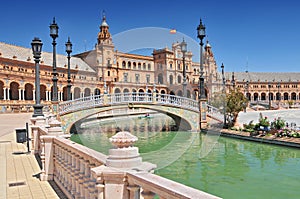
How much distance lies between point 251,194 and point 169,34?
599 cm

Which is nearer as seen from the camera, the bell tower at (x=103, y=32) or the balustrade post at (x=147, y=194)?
the balustrade post at (x=147, y=194)

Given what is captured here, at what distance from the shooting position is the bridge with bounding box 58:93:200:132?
1947 centimetres

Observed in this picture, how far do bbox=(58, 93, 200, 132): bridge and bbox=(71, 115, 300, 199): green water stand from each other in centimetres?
323

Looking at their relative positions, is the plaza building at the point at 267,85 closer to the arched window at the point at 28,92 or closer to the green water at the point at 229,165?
the arched window at the point at 28,92

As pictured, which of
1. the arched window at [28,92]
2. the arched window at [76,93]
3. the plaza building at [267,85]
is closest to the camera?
the arched window at [28,92]

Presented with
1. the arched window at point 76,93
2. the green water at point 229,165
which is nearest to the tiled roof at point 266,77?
the arched window at point 76,93

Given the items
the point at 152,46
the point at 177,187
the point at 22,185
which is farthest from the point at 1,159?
the point at 177,187

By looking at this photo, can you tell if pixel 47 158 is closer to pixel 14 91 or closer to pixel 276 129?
pixel 276 129

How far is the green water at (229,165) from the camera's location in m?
9.05

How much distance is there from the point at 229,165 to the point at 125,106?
35.1 ft

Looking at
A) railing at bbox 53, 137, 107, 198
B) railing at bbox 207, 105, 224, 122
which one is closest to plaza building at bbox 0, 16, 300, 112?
railing at bbox 207, 105, 224, 122

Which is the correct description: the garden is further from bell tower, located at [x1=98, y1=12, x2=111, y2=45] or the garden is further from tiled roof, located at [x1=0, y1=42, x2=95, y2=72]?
bell tower, located at [x1=98, y1=12, x2=111, y2=45]

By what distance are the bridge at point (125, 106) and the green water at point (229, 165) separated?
10.6ft

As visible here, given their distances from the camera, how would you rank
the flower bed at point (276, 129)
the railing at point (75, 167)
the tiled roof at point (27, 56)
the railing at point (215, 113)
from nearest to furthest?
the railing at point (75, 167) < the flower bed at point (276, 129) < the railing at point (215, 113) < the tiled roof at point (27, 56)
